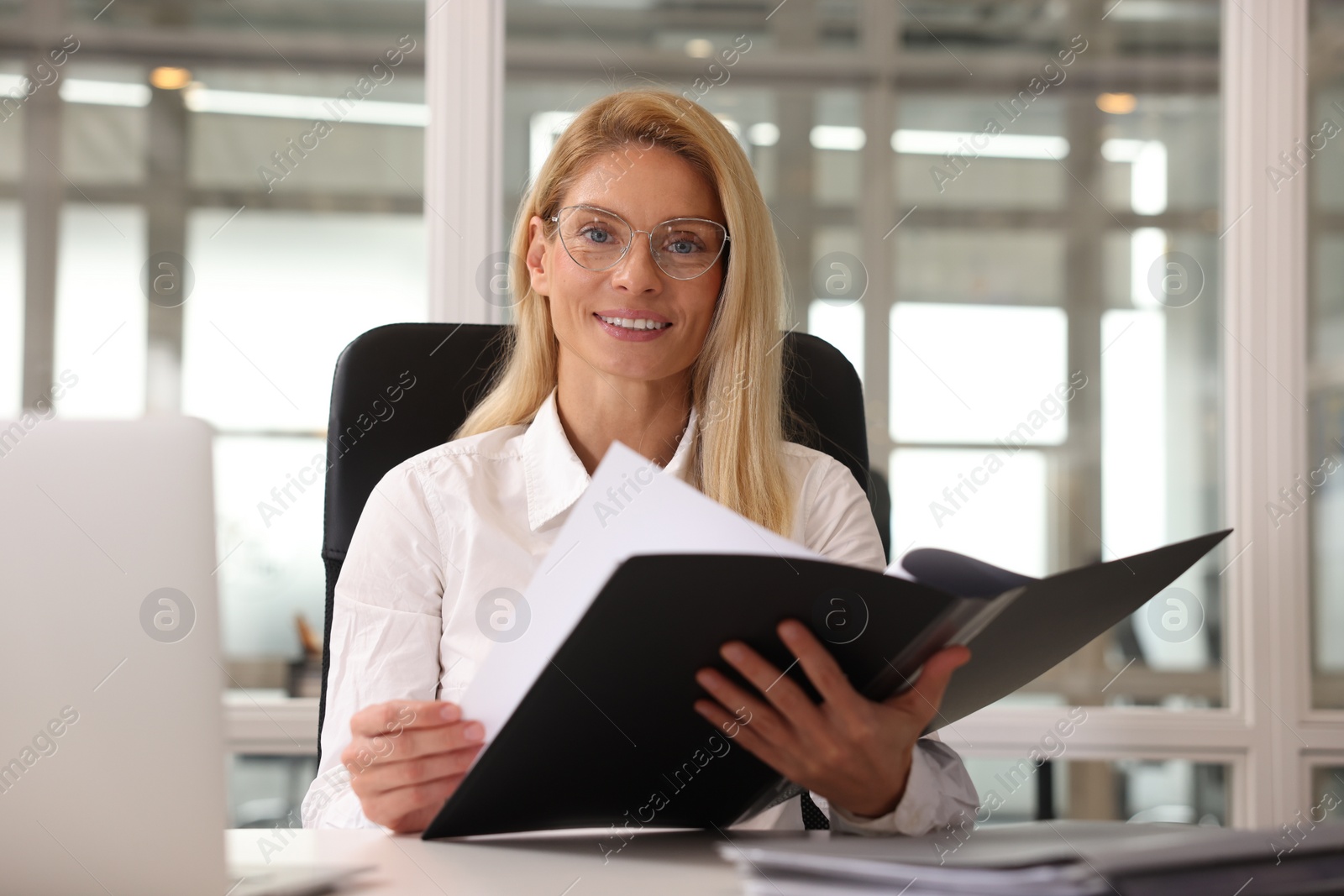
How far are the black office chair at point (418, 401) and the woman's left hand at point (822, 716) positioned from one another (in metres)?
0.70

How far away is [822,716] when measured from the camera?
2.72 feet

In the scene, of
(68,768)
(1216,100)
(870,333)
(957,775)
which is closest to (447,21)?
(870,333)

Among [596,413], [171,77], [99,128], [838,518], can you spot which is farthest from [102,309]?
[838,518]

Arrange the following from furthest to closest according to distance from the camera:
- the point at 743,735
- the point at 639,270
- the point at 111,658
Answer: the point at 639,270 < the point at 743,735 < the point at 111,658

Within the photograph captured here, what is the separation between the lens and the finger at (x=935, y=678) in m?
→ 0.80

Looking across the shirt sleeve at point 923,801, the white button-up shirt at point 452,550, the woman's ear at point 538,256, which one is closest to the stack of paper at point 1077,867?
the shirt sleeve at point 923,801

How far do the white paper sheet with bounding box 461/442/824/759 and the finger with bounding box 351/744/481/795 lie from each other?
200mm

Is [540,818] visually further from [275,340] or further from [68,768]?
[275,340]

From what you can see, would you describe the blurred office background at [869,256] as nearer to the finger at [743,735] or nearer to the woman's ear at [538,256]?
the woman's ear at [538,256]

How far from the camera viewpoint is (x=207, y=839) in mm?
530

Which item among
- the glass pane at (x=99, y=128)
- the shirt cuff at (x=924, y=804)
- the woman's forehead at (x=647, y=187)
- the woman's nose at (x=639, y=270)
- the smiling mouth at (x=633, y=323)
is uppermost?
the glass pane at (x=99, y=128)

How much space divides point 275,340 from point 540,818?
2141mm

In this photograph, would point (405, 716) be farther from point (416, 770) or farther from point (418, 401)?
point (418, 401)

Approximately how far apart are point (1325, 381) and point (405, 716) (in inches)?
98.1
